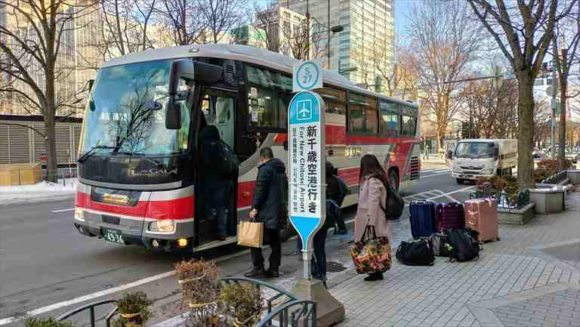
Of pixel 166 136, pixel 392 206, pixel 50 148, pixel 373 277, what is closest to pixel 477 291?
pixel 373 277

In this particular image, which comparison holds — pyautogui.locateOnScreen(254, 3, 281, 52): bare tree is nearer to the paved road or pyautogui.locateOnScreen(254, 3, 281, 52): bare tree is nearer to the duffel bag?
the paved road

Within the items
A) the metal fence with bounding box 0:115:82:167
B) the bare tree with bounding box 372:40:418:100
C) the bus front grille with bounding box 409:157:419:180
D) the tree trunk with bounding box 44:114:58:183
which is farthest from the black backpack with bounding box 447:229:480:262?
the bare tree with bounding box 372:40:418:100

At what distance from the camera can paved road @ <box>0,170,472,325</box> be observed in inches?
239

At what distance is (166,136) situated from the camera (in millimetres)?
6938

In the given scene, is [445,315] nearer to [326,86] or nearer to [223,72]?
[223,72]

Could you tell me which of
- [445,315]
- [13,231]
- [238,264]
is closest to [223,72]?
[238,264]

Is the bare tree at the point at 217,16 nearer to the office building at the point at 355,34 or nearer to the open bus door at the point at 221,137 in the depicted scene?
the office building at the point at 355,34

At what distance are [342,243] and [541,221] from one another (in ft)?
15.9

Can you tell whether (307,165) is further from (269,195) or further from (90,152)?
(90,152)

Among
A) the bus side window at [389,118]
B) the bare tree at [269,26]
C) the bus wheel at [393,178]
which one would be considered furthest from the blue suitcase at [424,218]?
the bare tree at [269,26]

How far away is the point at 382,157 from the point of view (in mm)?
14109

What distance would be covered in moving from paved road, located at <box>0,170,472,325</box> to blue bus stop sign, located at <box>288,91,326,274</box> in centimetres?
227

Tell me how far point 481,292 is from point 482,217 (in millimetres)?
3069

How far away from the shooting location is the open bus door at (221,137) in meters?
7.17
